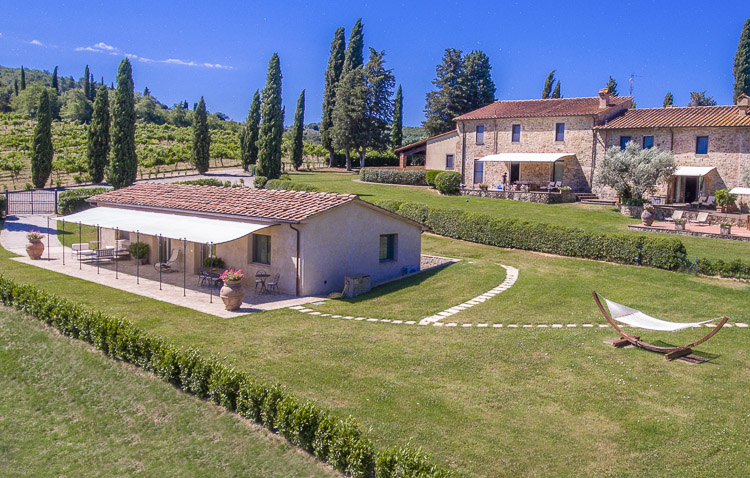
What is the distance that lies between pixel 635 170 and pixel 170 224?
2353 cm

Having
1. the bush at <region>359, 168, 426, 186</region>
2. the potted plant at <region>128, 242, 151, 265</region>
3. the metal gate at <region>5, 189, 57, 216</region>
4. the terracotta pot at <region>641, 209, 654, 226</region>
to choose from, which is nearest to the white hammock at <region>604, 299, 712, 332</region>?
the terracotta pot at <region>641, 209, 654, 226</region>

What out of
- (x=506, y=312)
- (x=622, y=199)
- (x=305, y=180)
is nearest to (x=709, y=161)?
(x=622, y=199)

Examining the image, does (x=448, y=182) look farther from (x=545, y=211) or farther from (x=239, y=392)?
(x=239, y=392)

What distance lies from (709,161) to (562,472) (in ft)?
103

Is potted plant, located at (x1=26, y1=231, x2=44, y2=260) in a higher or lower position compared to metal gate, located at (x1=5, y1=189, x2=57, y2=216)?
lower

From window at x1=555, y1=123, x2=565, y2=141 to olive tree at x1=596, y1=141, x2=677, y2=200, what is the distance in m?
7.25

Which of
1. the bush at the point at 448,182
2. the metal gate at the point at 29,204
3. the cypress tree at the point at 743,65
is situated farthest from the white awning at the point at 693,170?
the metal gate at the point at 29,204

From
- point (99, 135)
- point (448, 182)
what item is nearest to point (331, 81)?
point (99, 135)

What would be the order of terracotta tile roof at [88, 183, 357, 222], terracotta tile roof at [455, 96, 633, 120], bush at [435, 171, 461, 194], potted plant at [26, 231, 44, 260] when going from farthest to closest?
bush at [435, 171, 461, 194], terracotta tile roof at [455, 96, 633, 120], potted plant at [26, 231, 44, 260], terracotta tile roof at [88, 183, 357, 222]

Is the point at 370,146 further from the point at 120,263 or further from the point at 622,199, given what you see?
the point at 120,263

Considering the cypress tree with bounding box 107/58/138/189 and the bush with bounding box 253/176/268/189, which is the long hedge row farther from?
the bush with bounding box 253/176/268/189

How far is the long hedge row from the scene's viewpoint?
8586 millimetres

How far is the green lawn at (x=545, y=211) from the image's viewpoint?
77.6 ft

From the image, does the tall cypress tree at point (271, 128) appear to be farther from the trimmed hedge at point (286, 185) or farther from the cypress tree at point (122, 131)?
the cypress tree at point (122, 131)
